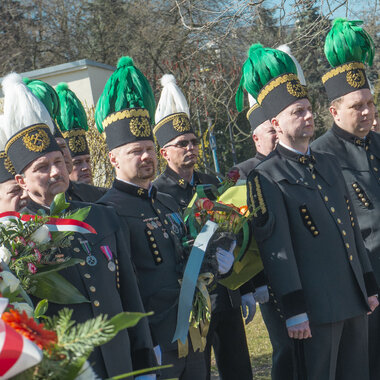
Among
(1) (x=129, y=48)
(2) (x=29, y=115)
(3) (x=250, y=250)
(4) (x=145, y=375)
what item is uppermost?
(1) (x=129, y=48)

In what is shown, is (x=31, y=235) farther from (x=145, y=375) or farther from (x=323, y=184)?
(x=323, y=184)

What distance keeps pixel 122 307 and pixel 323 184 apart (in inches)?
59.3

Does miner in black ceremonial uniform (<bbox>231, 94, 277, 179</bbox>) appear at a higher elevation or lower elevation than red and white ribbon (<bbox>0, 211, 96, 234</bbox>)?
higher

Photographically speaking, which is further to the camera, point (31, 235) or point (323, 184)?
point (323, 184)

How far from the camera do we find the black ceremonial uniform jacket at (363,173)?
14.2 ft

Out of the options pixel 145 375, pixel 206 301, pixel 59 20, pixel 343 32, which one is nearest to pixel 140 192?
pixel 206 301

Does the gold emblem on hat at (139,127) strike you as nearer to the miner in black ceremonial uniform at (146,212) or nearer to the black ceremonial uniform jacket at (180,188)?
the miner in black ceremonial uniform at (146,212)

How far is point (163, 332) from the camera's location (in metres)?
3.34

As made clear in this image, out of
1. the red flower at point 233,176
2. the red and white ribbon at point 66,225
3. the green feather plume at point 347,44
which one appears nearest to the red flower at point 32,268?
the red and white ribbon at point 66,225

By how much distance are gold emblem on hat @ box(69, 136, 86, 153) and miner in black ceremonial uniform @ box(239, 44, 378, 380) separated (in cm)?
206

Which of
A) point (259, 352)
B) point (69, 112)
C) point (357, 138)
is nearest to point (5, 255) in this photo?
point (357, 138)

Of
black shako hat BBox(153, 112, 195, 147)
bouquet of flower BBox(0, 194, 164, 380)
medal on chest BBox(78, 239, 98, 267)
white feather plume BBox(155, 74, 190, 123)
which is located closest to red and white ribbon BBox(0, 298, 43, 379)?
bouquet of flower BBox(0, 194, 164, 380)

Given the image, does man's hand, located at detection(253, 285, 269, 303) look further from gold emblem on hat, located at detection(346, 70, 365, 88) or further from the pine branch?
the pine branch

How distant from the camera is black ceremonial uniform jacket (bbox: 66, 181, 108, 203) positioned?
15.3ft
